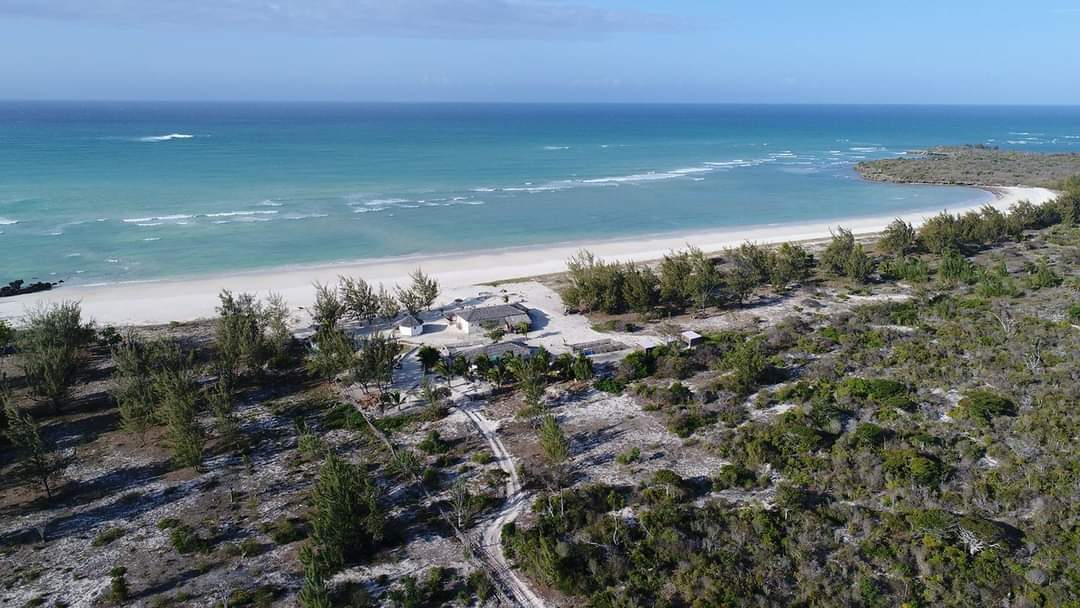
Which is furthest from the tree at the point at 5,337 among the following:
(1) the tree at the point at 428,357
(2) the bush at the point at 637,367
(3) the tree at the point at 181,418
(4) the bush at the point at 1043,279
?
(4) the bush at the point at 1043,279

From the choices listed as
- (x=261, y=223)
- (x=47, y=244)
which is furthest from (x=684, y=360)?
(x=47, y=244)

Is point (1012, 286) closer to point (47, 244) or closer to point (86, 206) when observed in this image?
point (47, 244)

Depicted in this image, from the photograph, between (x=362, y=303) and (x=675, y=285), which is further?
(x=675, y=285)

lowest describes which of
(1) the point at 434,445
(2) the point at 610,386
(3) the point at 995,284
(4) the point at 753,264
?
(1) the point at 434,445

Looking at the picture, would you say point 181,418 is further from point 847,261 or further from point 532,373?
point 847,261

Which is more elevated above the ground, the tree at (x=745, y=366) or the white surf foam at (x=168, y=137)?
the white surf foam at (x=168, y=137)

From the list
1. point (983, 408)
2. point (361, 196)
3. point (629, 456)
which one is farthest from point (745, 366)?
point (361, 196)

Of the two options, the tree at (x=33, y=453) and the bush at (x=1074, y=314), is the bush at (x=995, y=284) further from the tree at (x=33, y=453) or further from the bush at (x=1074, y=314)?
the tree at (x=33, y=453)

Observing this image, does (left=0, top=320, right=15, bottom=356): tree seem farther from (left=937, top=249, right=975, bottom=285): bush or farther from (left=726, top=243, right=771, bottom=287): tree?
(left=937, top=249, right=975, bottom=285): bush
